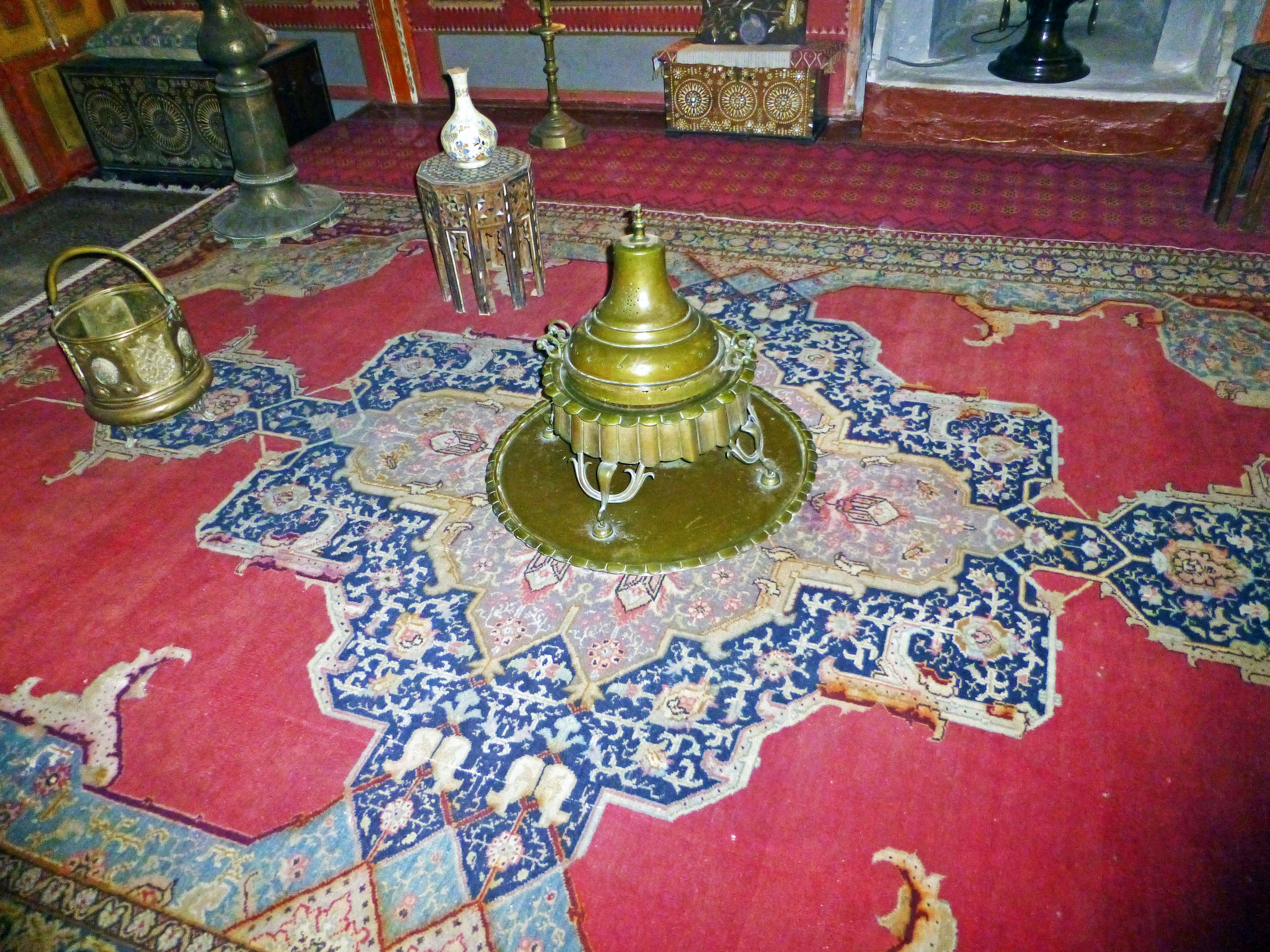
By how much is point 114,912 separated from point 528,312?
290 cm

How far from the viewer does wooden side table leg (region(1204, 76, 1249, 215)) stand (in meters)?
4.14

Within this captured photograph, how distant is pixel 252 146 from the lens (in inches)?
196

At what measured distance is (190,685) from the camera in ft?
7.95

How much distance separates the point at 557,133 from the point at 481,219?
2513 millimetres

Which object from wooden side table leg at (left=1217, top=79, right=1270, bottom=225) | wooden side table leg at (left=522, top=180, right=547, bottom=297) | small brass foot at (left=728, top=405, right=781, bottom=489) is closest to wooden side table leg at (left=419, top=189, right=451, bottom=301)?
wooden side table leg at (left=522, top=180, right=547, bottom=297)

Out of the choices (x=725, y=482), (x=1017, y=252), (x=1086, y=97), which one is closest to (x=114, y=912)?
(x=725, y=482)

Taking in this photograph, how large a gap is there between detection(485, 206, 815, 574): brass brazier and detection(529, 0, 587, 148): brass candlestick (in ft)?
11.2

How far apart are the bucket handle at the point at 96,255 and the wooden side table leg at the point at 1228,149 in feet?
16.5

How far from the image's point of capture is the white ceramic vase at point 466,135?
386 centimetres

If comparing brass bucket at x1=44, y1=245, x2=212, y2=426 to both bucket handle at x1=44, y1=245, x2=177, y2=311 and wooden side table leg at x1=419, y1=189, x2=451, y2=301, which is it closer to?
bucket handle at x1=44, y1=245, x2=177, y2=311

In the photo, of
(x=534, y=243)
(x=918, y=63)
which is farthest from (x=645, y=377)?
(x=918, y=63)

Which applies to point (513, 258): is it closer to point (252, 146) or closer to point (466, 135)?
point (466, 135)

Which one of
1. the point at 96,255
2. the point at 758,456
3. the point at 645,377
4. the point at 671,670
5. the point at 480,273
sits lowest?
the point at 671,670

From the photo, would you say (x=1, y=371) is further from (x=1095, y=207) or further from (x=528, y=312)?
(x=1095, y=207)
